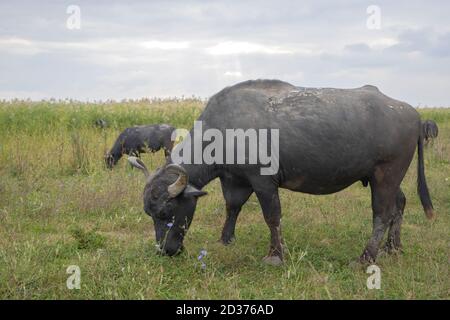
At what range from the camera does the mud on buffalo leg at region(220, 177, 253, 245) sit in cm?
646

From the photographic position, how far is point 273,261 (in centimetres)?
578

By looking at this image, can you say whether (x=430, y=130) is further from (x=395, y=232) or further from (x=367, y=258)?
(x=367, y=258)

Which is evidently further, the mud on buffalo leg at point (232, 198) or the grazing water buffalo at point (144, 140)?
the grazing water buffalo at point (144, 140)

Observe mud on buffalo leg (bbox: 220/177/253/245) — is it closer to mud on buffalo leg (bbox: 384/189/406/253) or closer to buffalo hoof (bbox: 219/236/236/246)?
buffalo hoof (bbox: 219/236/236/246)

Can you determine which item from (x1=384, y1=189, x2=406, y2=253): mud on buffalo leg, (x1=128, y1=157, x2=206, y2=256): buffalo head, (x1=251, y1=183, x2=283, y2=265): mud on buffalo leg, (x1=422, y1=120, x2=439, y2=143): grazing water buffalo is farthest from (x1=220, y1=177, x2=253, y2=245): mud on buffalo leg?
(x1=422, y1=120, x2=439, y2=143): grazing water buffalo

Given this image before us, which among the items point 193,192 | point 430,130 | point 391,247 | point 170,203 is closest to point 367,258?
point 391,247

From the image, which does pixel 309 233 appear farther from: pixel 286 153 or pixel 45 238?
pixel 45 238

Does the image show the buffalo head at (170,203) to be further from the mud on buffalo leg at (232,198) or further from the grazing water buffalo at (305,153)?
the mud on buffalo leg at (232,198)

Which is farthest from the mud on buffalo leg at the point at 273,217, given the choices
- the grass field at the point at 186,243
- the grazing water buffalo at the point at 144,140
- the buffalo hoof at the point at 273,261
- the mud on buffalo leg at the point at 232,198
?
the grazing water buffalo at the point at 144,140

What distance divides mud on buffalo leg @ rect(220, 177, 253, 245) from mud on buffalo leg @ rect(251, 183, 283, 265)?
64cm

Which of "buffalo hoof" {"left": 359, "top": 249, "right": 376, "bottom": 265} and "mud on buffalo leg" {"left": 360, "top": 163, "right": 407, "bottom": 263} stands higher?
"mud on buffalo leg" {"left": 360, "top": 163, "right": 407, "bottom": 263}

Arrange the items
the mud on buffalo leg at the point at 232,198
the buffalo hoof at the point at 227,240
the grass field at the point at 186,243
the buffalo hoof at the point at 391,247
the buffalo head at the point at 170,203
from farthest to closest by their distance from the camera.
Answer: the buffalo hoof at the point at 227,240, the mud on buffalo leg at the point at 232,198, the buffalo hoof at the point at 391,247, the buffalo head at the point at 170,203, the grass field at the point at 186,243

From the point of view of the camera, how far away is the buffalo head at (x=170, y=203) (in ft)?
18.5

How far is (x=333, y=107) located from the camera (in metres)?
5.84
